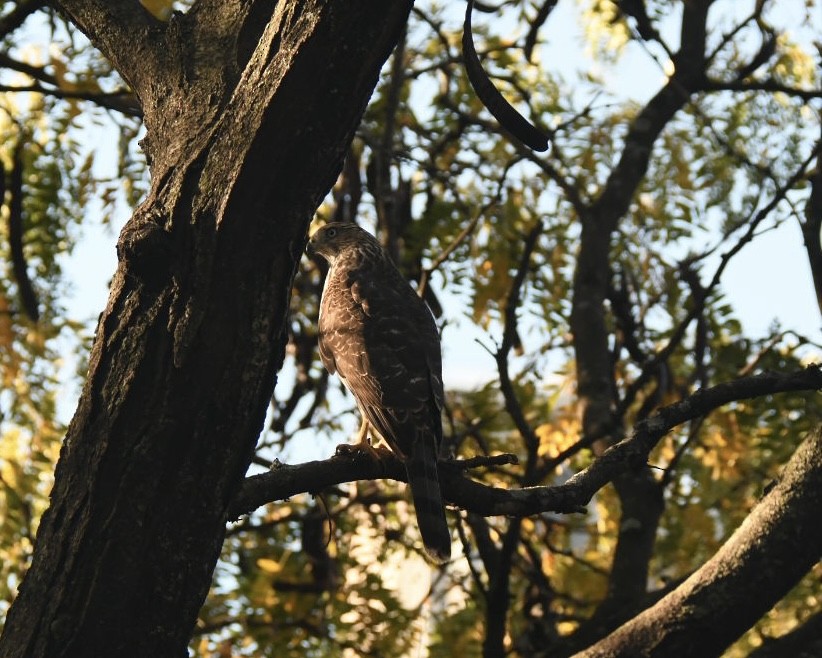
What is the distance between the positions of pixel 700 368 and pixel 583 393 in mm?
593

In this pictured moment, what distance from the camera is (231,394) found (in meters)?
2.52

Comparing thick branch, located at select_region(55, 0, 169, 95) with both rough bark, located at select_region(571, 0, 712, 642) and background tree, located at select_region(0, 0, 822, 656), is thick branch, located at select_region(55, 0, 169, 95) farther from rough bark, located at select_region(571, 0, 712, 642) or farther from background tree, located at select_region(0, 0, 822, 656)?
rough bark, located at select_region(571, 0, 712, 642)

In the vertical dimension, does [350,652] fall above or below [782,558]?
above

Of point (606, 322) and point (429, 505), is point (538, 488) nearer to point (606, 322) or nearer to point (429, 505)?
point (429, 505)

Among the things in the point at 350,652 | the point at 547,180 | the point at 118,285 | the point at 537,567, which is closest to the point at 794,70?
the point at 547,180

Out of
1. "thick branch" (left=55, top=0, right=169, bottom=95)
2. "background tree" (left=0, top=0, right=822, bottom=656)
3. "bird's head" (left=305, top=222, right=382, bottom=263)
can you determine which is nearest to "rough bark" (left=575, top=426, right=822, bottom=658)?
"background tree" (left=0, top=0, right=822, bottom=656)

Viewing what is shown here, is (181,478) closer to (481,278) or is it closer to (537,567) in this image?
(537,567)

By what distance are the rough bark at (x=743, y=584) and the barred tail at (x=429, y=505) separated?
60cm

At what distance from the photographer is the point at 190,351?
2.49 metres

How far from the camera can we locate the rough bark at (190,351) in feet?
7.93

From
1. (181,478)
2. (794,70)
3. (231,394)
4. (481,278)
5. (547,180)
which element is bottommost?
(181,478)

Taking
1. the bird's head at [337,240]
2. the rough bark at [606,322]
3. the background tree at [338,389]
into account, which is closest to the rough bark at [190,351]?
the background tree at [338,389]

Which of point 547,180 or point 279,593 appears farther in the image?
point 547,180

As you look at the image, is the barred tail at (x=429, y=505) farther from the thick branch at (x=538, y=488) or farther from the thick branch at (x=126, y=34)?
the thick branch at (x=126, y=34)
